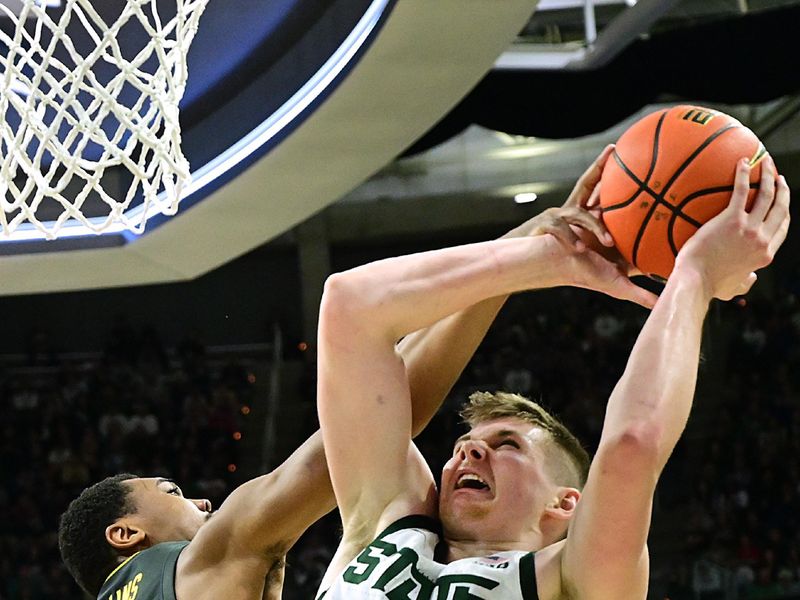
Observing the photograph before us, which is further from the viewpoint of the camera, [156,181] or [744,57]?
[744,57]

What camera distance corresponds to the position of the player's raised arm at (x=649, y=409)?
5.09 feet

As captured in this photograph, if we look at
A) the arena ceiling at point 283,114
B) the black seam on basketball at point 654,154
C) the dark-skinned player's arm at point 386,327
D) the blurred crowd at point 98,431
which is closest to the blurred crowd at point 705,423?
the blurred crowd at point 98,431

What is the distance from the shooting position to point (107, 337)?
37.4 ft

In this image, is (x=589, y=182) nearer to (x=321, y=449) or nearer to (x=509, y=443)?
(x=509, y=443)

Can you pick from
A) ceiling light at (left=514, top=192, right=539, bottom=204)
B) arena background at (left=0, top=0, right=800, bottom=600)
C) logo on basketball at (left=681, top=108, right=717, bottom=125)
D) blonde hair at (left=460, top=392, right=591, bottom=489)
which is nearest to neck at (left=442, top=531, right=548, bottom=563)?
blonde hair at (left=460, top=392, right=591, bottom=489)

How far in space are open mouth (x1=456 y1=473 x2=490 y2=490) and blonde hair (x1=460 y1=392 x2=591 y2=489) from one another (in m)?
0.12

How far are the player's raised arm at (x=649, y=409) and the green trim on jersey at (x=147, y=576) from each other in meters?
1.21

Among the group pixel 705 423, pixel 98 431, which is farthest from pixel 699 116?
pixel 98 431

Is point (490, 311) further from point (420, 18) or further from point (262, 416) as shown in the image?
point (262, 416)

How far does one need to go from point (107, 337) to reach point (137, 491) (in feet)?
29.0

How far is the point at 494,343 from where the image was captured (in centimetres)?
1067

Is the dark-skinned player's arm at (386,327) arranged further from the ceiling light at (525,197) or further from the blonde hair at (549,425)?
the ceiling light at (525,197)

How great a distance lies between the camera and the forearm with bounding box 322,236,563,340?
1918 millimetres

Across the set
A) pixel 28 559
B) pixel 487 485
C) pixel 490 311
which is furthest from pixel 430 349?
pixel 28 559
